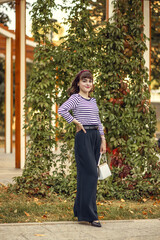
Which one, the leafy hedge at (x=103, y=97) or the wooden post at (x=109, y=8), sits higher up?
the wooden post at (x=109, y=8)

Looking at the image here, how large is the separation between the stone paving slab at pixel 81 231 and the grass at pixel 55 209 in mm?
318

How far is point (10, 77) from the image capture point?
1548 cm

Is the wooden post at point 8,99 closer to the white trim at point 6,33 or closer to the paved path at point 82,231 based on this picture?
the white trim at point 6,33

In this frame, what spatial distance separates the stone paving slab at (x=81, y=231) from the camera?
4684mm

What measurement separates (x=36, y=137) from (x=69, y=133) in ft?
1.78

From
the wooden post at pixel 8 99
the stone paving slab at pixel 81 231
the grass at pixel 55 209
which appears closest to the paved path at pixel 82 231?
the stone paving slab at pixel 81 231

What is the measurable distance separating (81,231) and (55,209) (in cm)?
111

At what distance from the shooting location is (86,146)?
5.14 metres

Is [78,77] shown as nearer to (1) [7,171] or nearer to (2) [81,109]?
(2) [81,109]

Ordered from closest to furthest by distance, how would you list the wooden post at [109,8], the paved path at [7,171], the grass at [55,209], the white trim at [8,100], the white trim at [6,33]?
1. the grass at [55,209]
2. the wooden post at [109,8]
3. the paved path at [7,171]
4. the white trim at [6,33]
5. the white trim at [8,100]

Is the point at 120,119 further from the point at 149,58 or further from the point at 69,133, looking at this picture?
the point at 149,58

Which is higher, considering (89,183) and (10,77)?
(10,77)

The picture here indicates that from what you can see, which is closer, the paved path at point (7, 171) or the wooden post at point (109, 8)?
the wooden post at point (109, 8)

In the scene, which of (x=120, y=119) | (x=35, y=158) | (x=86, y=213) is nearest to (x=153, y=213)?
(x=86, y=213)
